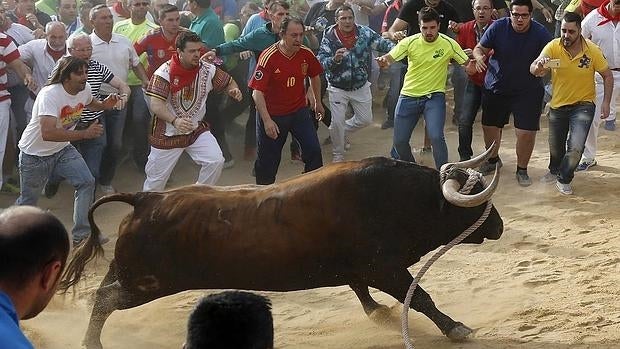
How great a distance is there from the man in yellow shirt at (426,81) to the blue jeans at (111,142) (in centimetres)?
300

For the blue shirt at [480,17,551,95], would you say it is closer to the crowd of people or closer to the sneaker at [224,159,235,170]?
the crowd of people

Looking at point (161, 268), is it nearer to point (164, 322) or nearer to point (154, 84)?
point (164, 322)

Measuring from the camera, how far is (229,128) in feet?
40.6

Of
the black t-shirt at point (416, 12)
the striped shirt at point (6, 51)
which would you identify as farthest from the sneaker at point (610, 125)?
the striped shirt at point (6, 51)

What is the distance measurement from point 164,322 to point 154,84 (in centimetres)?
265

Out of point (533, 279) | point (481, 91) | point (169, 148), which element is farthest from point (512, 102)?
point (169, 148)

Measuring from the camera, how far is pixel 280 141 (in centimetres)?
972

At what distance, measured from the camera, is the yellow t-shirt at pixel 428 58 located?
9.97 metres

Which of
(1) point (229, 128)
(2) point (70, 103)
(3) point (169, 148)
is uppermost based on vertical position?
(2) point (70, 103)

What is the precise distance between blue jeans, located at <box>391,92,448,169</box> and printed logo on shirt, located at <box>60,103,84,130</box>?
10.7 feet

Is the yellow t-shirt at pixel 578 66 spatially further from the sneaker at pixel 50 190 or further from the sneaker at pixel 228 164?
the sneaker at pixel 50 190

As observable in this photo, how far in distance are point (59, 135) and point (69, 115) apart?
1.10 feet

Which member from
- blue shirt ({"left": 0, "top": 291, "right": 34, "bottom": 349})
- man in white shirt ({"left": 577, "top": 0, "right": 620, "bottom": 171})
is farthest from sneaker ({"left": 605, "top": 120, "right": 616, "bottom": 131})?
blue shirt ({"left": 0, "top": 291, "right": 34, "bottom": 349})

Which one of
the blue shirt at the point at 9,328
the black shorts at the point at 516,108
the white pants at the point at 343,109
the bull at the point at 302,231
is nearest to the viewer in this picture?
the blue shirt at the point at 9,328
